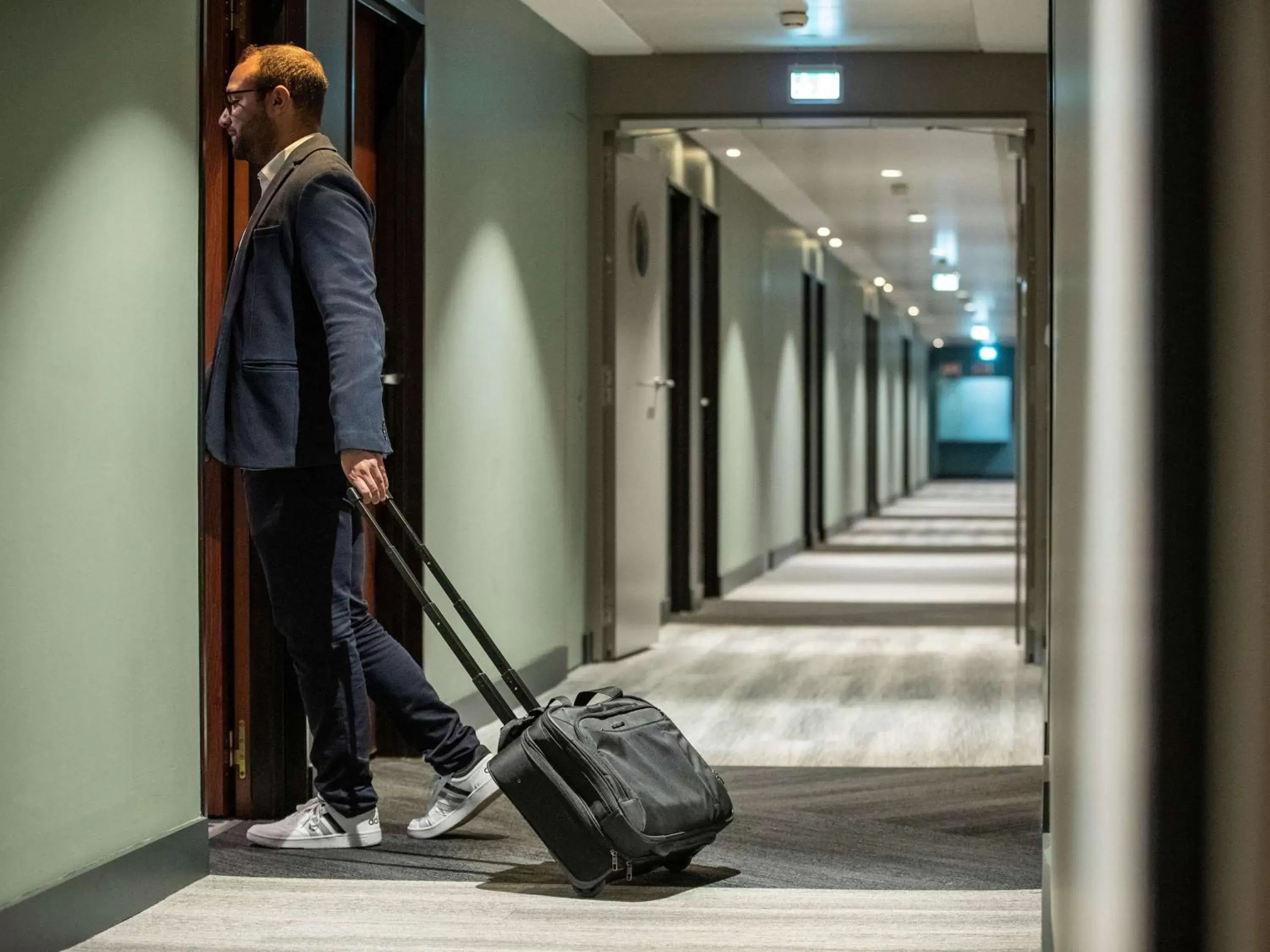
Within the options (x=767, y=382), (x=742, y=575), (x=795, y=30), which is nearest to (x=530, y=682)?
(x=795, y=30)

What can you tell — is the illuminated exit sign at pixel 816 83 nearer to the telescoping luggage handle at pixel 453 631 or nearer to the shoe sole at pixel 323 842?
the telescoping luggage handle at pixel 453 631

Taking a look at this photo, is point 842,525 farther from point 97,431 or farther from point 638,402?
point 97,431

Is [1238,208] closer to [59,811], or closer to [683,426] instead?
[59,811]

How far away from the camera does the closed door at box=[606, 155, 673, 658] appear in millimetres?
6695

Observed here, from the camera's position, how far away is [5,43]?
265 cm

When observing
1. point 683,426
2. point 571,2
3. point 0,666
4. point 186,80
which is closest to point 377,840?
point 0,666

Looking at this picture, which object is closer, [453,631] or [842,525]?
[453,631]

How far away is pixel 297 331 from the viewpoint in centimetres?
335

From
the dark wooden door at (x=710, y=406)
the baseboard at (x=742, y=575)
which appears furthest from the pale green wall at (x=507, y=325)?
the baseboard at (x=742, y=575)

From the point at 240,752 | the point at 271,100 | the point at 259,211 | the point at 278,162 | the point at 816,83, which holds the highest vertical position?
the point at 816,83

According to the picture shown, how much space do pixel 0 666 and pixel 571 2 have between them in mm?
3707

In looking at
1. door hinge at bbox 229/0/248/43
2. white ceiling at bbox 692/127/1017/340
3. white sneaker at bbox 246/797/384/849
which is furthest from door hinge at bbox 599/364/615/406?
white sneaker at bbox 246/797/384/849

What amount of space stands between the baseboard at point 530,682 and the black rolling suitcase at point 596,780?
5.00 ft

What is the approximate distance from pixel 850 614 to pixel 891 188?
3318 mm
